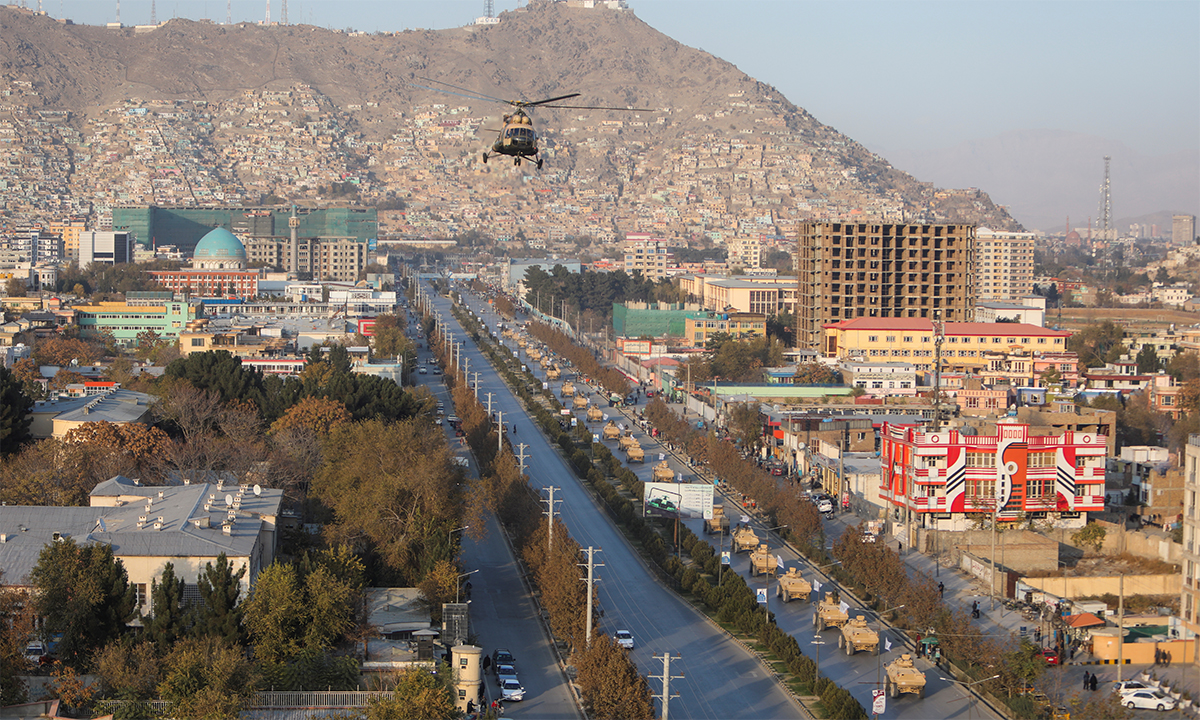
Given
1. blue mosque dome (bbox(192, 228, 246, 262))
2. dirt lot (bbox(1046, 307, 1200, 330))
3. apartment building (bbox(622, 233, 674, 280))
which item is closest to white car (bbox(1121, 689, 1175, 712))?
dirt lot (bbox(1046, 307, 1200, 330))

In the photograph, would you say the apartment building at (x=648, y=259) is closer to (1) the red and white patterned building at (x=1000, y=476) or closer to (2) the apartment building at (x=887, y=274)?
(2) the apartment building at (x=887, y=274)

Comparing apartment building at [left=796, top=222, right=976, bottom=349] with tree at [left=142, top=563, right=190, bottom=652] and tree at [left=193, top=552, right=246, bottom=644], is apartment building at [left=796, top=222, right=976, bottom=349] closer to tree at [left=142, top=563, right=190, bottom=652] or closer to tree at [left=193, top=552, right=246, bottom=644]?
tree at [left=193, top=552, right=246, bottom=644]

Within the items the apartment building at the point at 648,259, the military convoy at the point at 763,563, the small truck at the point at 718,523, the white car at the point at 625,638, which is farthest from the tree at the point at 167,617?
the apartment building at the point at 648,259

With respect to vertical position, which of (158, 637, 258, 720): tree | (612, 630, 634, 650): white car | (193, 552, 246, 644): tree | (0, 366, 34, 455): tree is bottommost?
(612, 630, 634, 650): white car

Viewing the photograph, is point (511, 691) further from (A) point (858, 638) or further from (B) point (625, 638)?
(A) point (858, 638)

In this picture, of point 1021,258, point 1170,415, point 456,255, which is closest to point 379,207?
point 456,255
